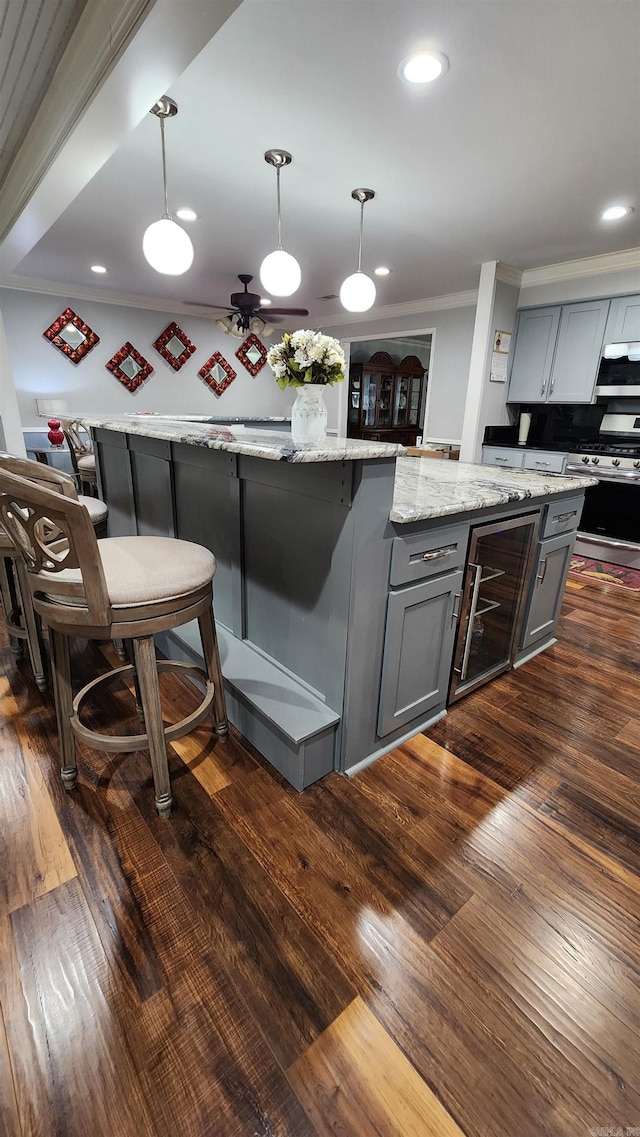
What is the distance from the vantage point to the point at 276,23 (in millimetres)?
1629

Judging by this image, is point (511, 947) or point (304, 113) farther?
point (304, 113)

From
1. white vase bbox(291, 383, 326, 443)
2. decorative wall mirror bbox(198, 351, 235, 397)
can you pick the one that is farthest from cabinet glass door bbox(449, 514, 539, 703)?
decorative wall mirror bbox(198, 351, 235, 397)

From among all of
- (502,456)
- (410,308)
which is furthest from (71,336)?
(502,456)

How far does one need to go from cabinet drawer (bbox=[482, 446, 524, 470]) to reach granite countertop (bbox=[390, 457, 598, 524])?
85.9 inches

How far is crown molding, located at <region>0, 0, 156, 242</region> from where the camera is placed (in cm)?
149

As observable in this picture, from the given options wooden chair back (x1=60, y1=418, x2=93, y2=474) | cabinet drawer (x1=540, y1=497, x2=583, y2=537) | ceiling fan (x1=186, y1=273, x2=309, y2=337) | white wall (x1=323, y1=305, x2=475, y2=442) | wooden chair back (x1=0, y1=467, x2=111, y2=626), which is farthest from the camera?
white wall (x1=323, y1=305, x2=475, y2=442)

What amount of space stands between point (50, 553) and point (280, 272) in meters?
2.45

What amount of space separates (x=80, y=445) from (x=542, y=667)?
3.24 m

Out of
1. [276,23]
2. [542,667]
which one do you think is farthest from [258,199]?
[542,667]

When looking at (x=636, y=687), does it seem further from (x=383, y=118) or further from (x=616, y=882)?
(x=383, y=118)

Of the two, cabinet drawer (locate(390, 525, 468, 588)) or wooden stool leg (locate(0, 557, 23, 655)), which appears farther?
wooden stool leg (locate(0, 557, 23, 655))

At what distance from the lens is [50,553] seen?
1.20 meters

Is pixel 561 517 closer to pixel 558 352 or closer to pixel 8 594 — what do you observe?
pixel 8 594

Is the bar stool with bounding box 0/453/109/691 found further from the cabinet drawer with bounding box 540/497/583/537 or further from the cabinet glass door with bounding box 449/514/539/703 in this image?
the cabinet drawer with bounding box 540/497/583/537
